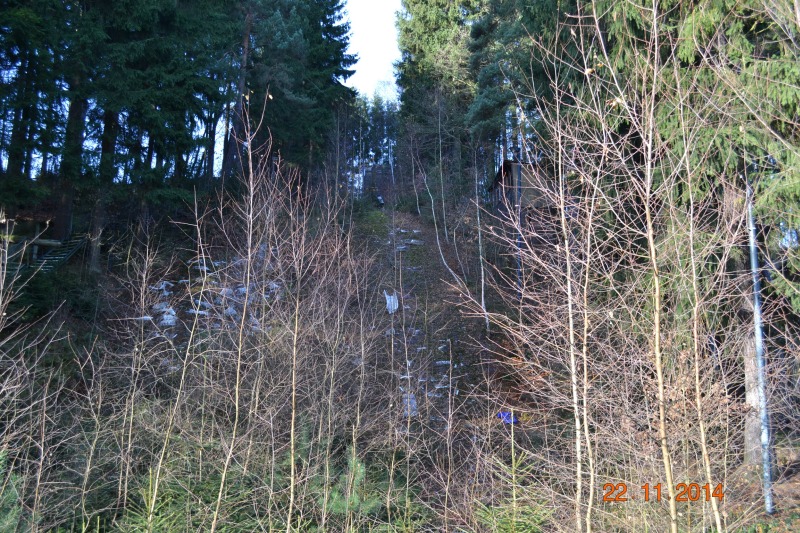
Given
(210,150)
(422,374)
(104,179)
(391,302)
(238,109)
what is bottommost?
(422,374)

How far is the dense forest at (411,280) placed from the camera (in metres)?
4.66

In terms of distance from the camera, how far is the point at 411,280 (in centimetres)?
1912

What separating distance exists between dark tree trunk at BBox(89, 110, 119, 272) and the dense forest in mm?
71

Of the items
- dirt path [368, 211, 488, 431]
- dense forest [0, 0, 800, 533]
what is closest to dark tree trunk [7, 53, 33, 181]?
dense forest [0, 0, 800, 533]

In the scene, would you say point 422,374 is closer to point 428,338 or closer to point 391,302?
point 428,338

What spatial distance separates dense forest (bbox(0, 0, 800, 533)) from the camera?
4.66m

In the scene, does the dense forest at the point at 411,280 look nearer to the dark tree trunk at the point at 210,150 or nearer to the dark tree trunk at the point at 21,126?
the dark tree trunk at the point at 21,126

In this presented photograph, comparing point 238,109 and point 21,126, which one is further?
point 238,109

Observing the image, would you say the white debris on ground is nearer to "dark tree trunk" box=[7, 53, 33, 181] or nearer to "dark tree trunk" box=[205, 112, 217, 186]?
"dark tree trunk" box=[205, 112, 217, 186]

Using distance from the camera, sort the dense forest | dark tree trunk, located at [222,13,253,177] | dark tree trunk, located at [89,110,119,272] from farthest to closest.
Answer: dark tree trunk, located at [222,13,253,177] < dark tree trunk, located at [89,110,119,272] < the dense forest
